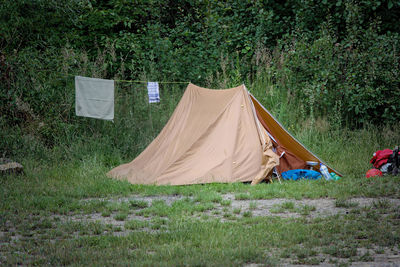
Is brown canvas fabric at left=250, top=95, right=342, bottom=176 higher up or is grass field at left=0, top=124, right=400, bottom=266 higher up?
brown canvas fabric at left=250, top=95, right=342, bottom=176

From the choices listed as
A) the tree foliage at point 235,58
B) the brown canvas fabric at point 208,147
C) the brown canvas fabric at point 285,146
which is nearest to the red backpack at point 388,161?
the brown canvas fabric at point 285,146

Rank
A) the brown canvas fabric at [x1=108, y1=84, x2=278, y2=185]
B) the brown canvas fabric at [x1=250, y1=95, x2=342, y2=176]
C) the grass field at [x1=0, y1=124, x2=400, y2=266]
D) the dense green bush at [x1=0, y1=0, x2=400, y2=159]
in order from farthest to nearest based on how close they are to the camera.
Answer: the dense green bush at [x1=0, y1=0, x2=400, y2=159] < the brown canvas fabric at [x1=250, y1=95, x2=342, y2=176] < the brown canvas fabric at [x1=108, y1=84, x2=278, y2=185] < the grass field at [x1=0, y1=124, x2=400, y2=266]

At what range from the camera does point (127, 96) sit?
903 cm


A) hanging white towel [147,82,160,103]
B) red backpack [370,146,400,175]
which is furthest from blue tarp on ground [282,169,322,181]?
hanging white towel [147,82,160,103]

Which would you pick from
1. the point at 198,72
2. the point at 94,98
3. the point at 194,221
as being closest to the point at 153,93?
the point at 94,98

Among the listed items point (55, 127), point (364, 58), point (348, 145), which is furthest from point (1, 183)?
point (364, 58)

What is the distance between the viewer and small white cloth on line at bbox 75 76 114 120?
808 cm

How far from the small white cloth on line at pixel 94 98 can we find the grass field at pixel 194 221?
108cm

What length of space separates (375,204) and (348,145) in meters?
3.32

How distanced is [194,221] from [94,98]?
410cm

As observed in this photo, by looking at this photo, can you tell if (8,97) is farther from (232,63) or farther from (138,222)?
(138,222)

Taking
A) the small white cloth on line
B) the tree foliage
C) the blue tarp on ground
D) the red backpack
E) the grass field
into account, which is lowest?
the grass field

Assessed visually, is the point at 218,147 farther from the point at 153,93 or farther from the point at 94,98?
the point at 94,98

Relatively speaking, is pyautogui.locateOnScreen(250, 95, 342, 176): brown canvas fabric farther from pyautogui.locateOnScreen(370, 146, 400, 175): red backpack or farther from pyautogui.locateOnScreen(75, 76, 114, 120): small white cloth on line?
pyautogui.locateOnScreen(75, 76, 114, 120): small white cloth on line
